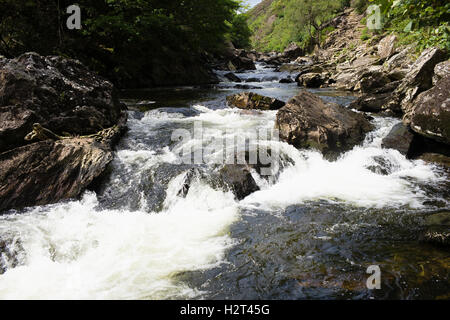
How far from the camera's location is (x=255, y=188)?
6727mm

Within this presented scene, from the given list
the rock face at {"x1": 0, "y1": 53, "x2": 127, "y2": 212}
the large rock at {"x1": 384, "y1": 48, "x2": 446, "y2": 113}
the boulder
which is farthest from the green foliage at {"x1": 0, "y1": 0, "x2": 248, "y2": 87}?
the boulder

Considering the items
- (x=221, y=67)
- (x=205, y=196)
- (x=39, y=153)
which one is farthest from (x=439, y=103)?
(x=221, y=67)

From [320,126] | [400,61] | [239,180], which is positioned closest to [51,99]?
[239,180]

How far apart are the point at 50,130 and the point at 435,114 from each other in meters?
9.52

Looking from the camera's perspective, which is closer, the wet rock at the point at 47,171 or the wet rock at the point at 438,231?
the wet rock at the point at 438,231

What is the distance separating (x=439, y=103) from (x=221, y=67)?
27.5 m

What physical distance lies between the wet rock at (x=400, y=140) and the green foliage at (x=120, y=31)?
531 inches

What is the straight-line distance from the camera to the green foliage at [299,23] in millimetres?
42219

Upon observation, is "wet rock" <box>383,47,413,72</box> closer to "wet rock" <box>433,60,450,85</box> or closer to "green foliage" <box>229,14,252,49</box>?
"wet rock" <box>433,60,450,85</box>

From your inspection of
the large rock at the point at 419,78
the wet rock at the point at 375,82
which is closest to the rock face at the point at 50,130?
the large rock at the point at 419,78

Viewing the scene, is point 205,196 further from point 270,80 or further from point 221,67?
point 221,67

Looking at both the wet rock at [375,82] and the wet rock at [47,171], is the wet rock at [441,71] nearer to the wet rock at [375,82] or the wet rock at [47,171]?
the wet rock at [375,82]

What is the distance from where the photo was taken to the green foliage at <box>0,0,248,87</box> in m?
13.4

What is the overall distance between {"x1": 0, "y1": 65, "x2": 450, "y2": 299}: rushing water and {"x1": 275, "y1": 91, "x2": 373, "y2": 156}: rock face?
1.39 ft
